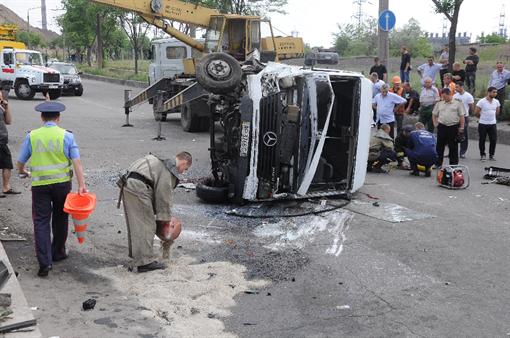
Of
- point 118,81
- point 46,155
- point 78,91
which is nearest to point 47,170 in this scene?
point 46,155

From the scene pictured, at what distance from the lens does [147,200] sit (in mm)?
6016

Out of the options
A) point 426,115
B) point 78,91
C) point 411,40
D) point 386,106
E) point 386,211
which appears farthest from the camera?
point 411,40

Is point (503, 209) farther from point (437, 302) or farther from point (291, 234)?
point (437, 302)

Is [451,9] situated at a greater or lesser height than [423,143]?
greater

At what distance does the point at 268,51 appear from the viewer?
17.5 metres

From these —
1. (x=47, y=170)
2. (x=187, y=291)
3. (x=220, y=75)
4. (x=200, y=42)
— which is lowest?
(x=187, y=291)

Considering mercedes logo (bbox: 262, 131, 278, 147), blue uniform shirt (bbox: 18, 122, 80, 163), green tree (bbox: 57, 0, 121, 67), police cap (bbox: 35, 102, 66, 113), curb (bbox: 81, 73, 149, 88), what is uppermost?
green tree (bbox: 57, 0, 121, 67)

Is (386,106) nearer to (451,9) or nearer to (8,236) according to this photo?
(451,9)

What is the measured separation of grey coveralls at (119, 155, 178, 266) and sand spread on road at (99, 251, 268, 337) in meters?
0.27

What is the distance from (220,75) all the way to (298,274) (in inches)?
151

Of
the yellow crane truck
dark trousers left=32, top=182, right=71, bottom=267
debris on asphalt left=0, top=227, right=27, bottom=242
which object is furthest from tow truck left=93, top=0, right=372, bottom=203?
the yellow crane truck

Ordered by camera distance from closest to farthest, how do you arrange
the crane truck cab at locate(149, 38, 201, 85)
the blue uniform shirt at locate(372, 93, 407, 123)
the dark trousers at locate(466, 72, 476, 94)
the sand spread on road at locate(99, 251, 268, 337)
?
the sand spread on road at locate(99, 251, 268, 337) → the blue uniform shirt at locate(372, 93, 407, 123) → the dark trousers at locate(466, 72, 476, 94) → the crane truck cab at locate(149, 38, 201, 85)

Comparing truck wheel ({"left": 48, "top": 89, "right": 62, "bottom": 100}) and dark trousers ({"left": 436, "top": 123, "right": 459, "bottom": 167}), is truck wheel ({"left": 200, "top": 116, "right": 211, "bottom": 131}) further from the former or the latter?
truck wheel ({"left": 48, "top": 89, "right": 62, "bottom": 100})

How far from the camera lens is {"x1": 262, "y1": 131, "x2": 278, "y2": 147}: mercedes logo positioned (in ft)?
27.5
